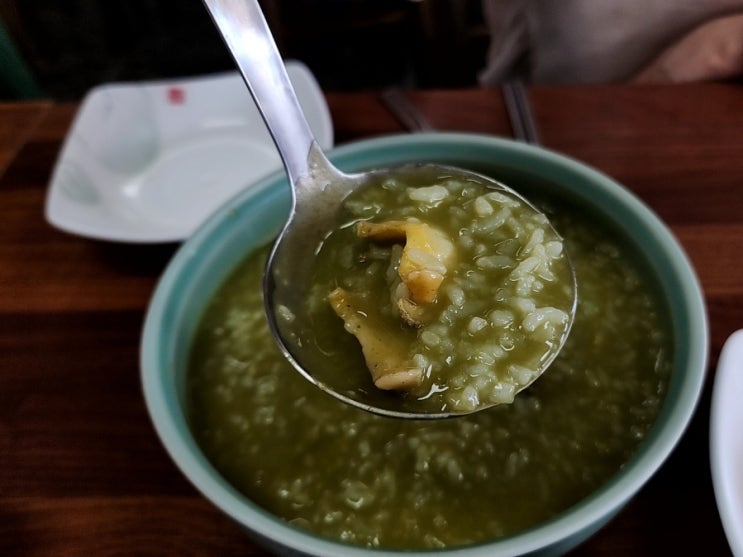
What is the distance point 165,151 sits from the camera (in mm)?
1813

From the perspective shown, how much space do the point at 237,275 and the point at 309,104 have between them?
2.04 feet

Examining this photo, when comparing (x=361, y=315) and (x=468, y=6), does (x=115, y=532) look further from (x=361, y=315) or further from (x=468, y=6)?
(x=468, y=6)

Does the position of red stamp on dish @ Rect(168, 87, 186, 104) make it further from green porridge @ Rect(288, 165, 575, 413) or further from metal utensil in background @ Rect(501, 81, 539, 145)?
green porridge @ Rect(288, 165, 575, 413)

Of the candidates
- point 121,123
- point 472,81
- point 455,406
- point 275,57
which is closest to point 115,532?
point 455,406

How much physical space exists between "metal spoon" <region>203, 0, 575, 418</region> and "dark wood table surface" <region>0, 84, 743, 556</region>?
0.88 feet

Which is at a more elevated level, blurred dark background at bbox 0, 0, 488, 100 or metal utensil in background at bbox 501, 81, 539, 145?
metal utensil in background at bbox 501, 81, 539, 145

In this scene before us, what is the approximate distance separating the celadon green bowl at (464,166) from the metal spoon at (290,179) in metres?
0.08

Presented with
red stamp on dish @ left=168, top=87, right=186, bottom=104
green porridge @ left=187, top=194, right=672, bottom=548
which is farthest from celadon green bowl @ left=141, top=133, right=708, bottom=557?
red stamp on dish @ left=168, top=87, right=186, bottom=104

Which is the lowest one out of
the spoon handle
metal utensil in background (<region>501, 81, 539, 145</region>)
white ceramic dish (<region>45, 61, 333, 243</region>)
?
metal utensil in background (<region>501, 81, 539, 145</region>)

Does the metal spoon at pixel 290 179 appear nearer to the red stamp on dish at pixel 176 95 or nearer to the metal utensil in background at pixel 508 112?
the metal utensil in background at pixel 508 112

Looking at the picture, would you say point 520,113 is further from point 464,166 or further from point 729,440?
point 729,440

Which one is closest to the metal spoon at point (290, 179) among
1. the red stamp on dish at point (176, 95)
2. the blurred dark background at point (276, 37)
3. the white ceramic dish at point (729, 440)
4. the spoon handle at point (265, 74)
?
the spoon handle at point (265, 74)

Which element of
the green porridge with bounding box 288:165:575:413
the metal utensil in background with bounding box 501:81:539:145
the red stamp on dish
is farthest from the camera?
the red stamp on dish

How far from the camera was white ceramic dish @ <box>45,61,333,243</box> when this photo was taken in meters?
1.55
